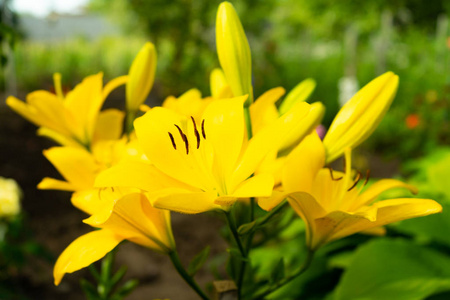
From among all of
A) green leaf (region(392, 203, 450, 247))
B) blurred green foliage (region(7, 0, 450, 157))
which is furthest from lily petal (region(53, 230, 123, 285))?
blurred green foliage (region(7, 0, 450, 157))

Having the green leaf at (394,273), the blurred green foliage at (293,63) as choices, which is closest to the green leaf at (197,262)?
the green leaf at (394,273)

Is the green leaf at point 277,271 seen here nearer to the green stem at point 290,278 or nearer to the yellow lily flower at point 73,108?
the green stem at point 290,278

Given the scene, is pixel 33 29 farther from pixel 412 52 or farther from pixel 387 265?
pixel 387 265

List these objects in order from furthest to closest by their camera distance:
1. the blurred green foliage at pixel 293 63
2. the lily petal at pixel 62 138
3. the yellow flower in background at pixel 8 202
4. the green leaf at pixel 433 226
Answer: the blurred green foliage at pixel 293 63 < the yellow flower in background at pixel 8 202 < the green leaf at pixel 433 226 < the lily petal at pixel 62 138

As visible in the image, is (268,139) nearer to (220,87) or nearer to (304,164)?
(304,164)

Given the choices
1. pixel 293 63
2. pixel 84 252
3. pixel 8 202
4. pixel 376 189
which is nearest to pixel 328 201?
pixel 376 189
